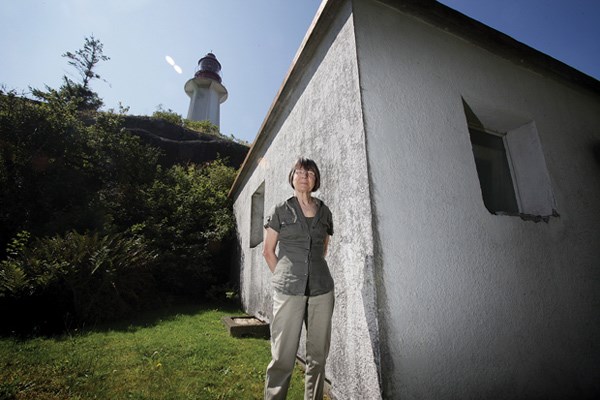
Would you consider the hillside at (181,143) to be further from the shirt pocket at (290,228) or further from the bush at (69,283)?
the shirt pocket at (290,228)

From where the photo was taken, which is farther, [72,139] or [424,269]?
[72,139]

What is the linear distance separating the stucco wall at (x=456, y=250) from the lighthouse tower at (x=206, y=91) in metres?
31.2

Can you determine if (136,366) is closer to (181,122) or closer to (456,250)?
(456,250)

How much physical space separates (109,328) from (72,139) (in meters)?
8.81

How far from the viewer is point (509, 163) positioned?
3.46m

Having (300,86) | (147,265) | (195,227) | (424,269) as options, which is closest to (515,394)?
(424,269)

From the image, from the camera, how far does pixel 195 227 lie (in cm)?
941

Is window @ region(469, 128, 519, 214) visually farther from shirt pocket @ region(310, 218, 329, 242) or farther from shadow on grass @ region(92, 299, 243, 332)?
shadow on grass @ region(92, 299, 243, 332)

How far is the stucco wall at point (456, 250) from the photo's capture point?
6.75 ft

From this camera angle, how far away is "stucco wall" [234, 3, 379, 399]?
2.09 metres

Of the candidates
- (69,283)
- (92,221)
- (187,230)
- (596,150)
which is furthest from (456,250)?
(92,221)

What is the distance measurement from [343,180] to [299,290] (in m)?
1.13

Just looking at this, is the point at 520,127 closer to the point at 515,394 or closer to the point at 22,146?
the point at 515,394

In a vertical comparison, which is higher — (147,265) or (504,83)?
(504,83)
